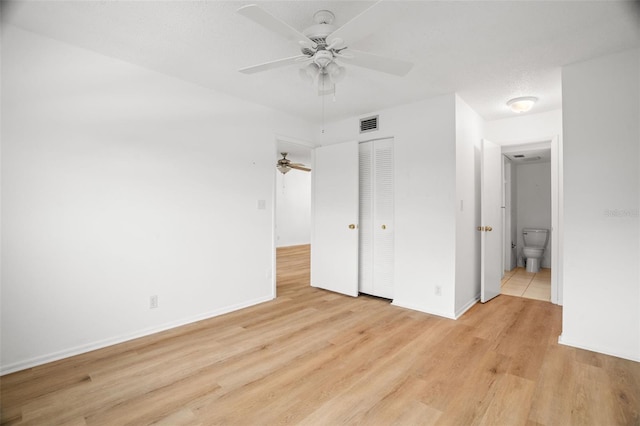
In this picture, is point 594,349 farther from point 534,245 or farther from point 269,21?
point 534,245

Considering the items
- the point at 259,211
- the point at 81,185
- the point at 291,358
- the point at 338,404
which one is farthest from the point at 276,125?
the point at 338,404

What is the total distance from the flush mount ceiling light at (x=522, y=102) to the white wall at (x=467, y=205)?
0.45 meters

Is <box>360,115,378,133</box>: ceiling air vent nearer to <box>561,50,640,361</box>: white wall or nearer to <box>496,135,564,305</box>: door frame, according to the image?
<box>561,50,640,361</box>: white wall

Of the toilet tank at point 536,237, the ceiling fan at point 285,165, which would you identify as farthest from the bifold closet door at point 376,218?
the toilet tank at point 536,237

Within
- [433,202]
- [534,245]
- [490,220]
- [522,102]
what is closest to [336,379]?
[433,202]

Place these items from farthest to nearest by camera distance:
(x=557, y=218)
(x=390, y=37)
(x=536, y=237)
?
(x=536, y=237), (x=557, y=218), (x=390, y=37)

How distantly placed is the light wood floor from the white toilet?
260 centimetres

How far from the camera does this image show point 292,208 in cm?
913

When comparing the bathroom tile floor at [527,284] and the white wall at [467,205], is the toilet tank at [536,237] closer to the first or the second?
the bathroom tile floor at [527,284]

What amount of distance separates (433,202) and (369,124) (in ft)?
4.45

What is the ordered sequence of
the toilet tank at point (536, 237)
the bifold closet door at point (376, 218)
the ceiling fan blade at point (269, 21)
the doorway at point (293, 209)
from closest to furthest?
the ceiling fan blade at point (269, 21)
the bifold closet door at point (376, 218)
the toilet tank at point (536, 237)
the doorway at point (293, 209)

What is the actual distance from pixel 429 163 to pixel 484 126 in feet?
4.81

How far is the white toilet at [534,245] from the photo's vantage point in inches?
210

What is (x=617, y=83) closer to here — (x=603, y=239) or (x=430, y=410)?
(x=603, y=239)
